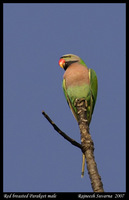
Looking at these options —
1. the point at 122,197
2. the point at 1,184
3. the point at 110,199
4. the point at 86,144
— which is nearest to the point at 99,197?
the point at 110,199

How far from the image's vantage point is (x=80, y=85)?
5.85 metres

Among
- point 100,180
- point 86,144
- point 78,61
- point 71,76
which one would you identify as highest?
point 78,61

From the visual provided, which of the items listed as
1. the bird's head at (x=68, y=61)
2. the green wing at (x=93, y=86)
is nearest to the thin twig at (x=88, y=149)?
the green wing at (x=93, y=86)

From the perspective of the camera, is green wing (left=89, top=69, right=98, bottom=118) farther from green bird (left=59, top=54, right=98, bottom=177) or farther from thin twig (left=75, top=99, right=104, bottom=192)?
thin twig (left=75, top=99, right=104, bottom=192)

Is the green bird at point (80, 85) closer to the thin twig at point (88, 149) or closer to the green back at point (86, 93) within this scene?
the green back at point (86, 93)

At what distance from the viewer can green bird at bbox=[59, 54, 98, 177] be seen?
5809 mm

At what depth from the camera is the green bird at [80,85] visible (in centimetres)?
581

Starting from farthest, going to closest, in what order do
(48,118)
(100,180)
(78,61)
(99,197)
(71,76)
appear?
(78,61) → (71,76) → (48,118) → (100,180) → (99,197)

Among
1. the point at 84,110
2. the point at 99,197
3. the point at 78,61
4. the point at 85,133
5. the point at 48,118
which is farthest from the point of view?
the point at 78,61

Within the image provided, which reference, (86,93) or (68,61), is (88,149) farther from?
(68,61)

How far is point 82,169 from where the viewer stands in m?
4.76

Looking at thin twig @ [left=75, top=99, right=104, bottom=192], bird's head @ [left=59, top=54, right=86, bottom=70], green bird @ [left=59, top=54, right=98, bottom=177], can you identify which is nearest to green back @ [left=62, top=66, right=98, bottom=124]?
green bird @ [left=59, top=54, right=98, bottom=177]

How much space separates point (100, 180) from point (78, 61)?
3.20 metres

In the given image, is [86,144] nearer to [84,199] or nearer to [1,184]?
[84,199]
